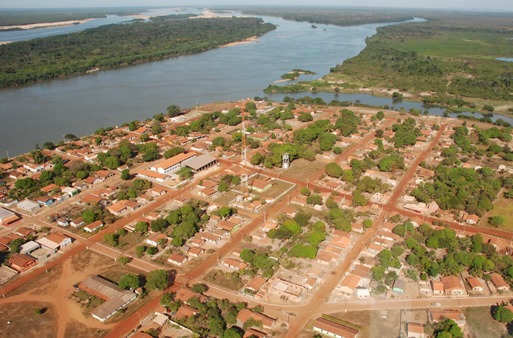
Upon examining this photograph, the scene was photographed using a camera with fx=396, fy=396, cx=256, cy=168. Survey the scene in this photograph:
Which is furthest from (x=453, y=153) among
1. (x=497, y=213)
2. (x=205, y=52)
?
(x=205, y=52)

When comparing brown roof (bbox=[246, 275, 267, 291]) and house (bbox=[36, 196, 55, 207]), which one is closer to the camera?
brown roof (bbox=[246, 275, 267, 291])

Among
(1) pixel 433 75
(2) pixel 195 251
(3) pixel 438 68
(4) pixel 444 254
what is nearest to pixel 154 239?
(2) pixel 195 251

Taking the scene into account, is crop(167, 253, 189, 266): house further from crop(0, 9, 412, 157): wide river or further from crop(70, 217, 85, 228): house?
crop(0, 9, 412, 157): wide river

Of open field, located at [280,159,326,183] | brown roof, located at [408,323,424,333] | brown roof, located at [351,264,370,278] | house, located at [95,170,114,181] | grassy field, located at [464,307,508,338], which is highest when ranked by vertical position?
house, located at [95,170,114,181]

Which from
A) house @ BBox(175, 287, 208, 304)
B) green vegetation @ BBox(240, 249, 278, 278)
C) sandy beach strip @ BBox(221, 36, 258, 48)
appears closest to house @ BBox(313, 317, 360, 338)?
green vegetation @ BBox(240, 249, 278, 278)

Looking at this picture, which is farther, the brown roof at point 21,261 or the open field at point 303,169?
the open field at point 303,169

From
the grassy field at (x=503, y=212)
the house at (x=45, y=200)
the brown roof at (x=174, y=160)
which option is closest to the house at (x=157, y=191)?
the brown roof at (x=174, y=160)

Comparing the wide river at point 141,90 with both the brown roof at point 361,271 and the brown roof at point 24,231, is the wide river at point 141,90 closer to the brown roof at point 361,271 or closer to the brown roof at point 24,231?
the brown roof at point 24,231
